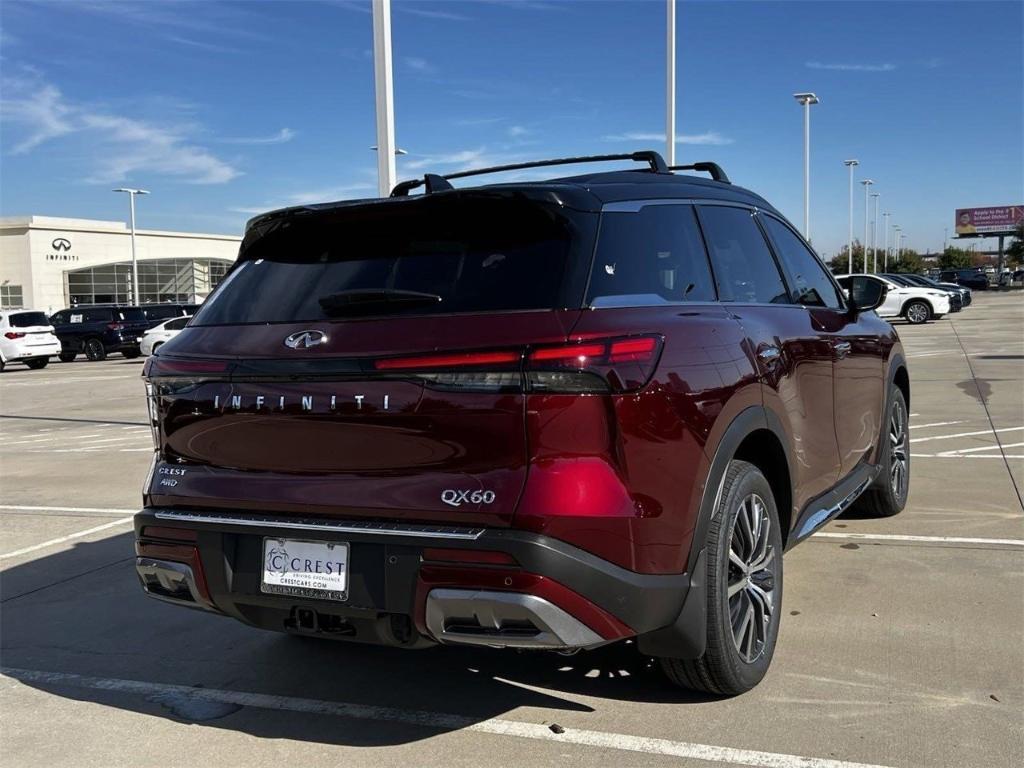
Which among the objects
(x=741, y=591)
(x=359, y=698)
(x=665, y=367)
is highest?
(x=665, y=367)

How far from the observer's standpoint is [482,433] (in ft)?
9.43

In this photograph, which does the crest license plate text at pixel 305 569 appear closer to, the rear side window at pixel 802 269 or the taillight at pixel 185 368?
the taillight at pixel 185 368

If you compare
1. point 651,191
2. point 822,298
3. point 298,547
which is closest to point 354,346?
point 298,547

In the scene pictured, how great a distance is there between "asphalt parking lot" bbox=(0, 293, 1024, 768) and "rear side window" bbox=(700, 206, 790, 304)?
4.93 ft

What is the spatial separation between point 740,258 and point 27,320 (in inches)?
1115

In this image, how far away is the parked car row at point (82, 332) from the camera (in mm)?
27375

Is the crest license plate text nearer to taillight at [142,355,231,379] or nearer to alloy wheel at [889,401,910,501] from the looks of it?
taillight at [142,355,231,379]

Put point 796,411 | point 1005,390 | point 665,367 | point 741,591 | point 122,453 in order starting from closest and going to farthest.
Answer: point 665,367 < point 741,591 < point 796,411 < point 122,453 < point 1005,390

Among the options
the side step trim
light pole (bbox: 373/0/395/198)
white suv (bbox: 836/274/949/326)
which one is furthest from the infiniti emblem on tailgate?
white suv (bbox: 836/274/949/326)

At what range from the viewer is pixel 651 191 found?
361 centimetres

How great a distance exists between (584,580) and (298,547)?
0.93 metres

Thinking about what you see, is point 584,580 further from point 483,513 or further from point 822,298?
point 822,298

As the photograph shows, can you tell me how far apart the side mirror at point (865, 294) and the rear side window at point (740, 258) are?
44.4 inches

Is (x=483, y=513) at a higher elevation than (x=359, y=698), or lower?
higher
